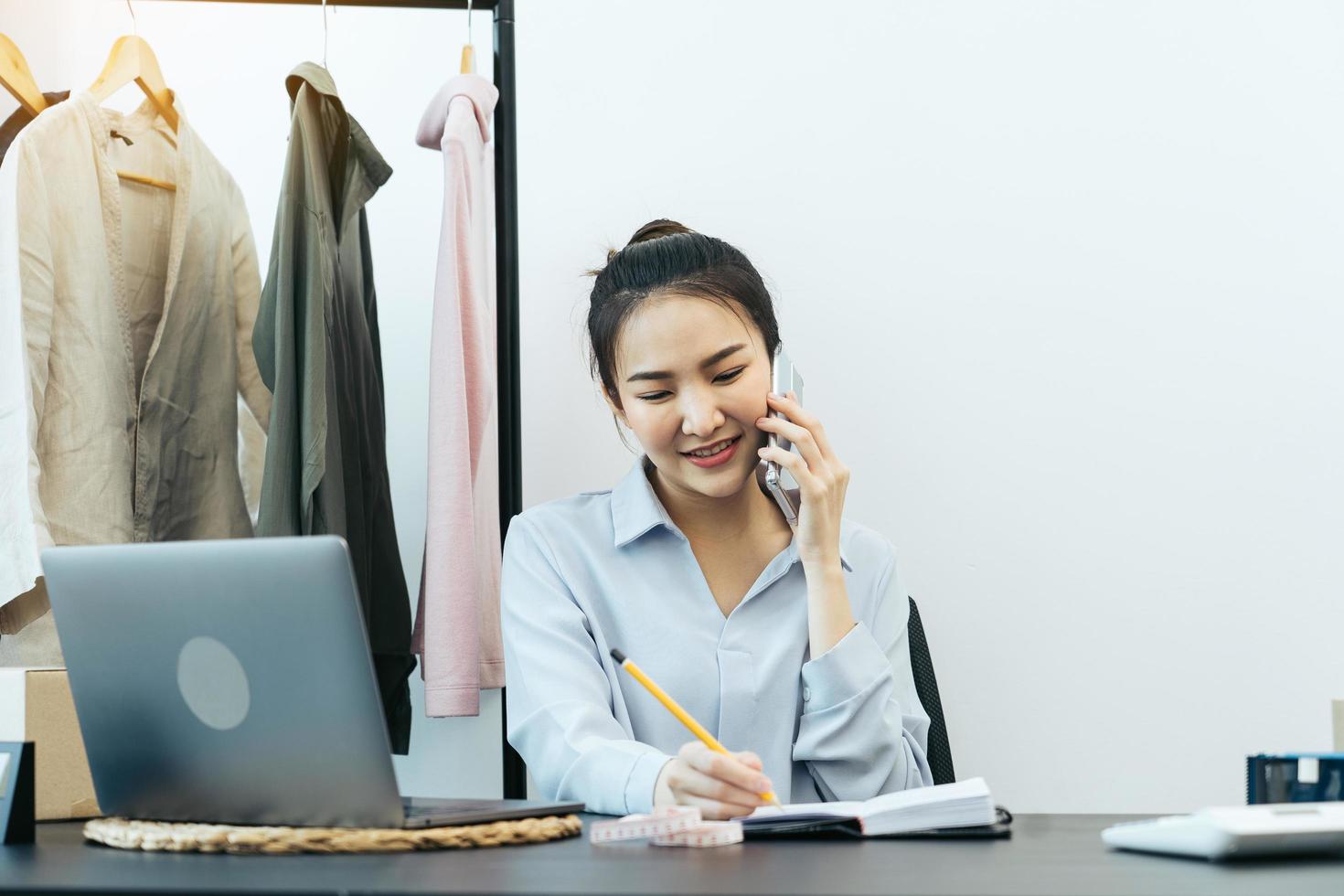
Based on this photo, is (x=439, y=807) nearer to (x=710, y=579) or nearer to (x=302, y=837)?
(x=302, y=837)

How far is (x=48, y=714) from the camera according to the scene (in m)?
1.42

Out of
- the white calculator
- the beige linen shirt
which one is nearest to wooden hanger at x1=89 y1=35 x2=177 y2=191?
the beige linen shirt

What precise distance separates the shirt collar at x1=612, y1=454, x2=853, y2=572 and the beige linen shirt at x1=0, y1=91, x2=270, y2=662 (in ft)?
1.92

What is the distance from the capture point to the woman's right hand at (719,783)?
1021 millimetres

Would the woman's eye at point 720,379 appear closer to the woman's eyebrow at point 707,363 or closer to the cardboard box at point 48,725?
the woman's eyebrow at point 707,363

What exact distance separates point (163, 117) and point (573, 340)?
28.7 inches

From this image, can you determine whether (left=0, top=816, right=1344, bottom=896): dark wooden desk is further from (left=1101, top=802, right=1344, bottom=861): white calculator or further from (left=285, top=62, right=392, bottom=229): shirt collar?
(left=285, top=62, right=392, bottom=229): shirt collar

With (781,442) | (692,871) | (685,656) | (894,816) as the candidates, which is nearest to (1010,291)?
(781,442)

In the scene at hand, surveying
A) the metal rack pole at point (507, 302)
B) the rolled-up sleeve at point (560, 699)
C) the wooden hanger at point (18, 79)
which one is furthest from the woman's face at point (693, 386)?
the wooden hanger at point (18, 79)

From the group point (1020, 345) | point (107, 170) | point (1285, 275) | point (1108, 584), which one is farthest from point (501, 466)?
point (1285, 275)

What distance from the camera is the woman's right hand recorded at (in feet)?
3.35

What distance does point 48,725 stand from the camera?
1414mm

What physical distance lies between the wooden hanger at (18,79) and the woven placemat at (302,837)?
4.34ft

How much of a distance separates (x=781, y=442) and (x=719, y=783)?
25.1 inches
